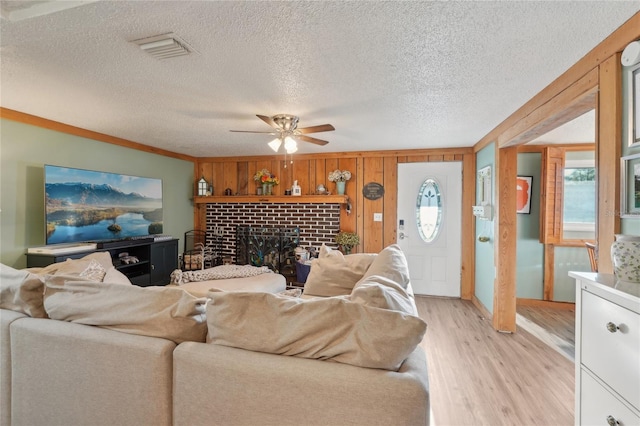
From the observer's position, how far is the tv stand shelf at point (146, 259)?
3.76 m

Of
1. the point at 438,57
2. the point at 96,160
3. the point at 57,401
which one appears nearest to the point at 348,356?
the point at 57,401

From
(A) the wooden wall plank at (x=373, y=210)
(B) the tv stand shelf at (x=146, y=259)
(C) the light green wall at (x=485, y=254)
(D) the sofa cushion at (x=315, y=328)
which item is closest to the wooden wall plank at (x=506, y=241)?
(C) the light green wall at (x=485, y=254)

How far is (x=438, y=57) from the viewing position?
73.7 inches

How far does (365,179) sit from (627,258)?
12.7ft

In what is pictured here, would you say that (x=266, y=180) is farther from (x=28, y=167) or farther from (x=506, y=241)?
(x=506, y=241)

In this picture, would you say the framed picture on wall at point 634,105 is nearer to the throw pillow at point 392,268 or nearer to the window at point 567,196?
the throw pillow at point 392,268

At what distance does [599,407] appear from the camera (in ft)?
3.92

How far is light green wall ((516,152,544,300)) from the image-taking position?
412cm

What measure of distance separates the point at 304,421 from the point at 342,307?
1.34ft

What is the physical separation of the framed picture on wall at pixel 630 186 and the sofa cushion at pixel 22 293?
295cm

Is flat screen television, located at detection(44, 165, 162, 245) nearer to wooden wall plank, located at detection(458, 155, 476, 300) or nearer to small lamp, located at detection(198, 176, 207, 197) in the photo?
small lamp, located at detection(198, 176, 207, 197)

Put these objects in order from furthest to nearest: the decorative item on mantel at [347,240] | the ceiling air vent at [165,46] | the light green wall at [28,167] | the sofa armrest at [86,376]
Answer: the decorative item on mantel at [347,240] < the light green wall at [28,167] < the ceiling air vent at [165,46] < the sofa armrest at [86,376]

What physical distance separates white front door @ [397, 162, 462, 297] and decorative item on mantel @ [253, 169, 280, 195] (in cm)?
209

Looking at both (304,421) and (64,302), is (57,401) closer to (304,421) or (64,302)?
(64,302)
